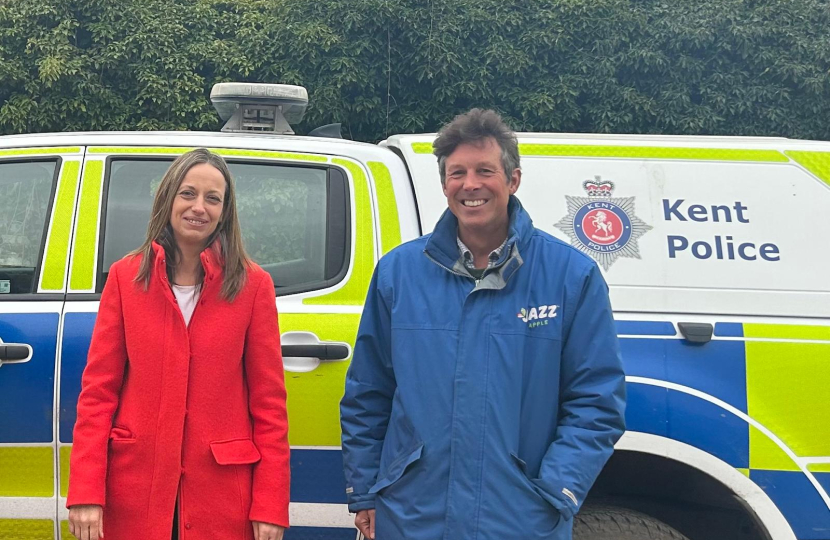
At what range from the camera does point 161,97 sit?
9992mm

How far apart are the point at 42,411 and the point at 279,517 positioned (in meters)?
1.00

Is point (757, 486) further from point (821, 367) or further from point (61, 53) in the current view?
point (61, 53)

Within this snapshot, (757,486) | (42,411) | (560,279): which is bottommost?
(757,486)

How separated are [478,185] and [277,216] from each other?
1111mm

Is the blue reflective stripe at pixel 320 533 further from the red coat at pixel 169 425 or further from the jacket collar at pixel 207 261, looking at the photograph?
the jacket collar at pixel 207 261

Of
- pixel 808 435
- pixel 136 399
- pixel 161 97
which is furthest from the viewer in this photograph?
pixel 161 97

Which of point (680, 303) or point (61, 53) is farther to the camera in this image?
point (61, 53)

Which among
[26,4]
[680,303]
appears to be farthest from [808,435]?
[26,4]

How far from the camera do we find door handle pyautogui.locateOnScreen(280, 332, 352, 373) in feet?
8.85

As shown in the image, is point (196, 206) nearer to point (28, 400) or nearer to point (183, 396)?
point (183, 396)

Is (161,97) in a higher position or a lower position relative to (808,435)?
higher

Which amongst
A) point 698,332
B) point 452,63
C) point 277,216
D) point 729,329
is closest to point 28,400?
point 277,216

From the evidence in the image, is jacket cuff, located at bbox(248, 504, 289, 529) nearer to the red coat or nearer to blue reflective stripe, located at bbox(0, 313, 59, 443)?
the red coat

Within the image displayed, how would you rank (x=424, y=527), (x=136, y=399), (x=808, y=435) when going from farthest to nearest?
(x=808, y=435) → (x=136, y=399) → (x=424, y=527)
